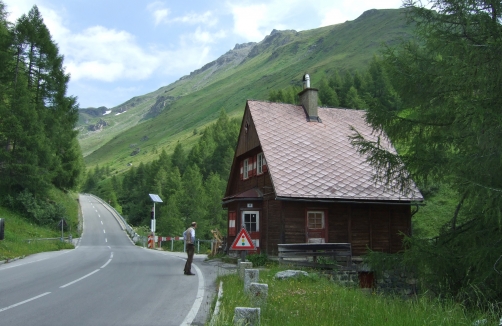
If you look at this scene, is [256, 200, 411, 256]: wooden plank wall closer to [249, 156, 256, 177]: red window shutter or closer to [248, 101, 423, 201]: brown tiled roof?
[248, 101, 423, 201]: brown tiled roof

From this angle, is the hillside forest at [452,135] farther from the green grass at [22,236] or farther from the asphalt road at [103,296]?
the green grass at [22,236]

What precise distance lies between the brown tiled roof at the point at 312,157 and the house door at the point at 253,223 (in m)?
3.23

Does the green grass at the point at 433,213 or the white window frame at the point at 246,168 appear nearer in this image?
the white window frame at the point at 246,168

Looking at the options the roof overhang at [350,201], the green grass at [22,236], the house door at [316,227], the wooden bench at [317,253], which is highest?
the roof overhang at [350,201]

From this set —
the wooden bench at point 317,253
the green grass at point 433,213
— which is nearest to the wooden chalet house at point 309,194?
the wooden bench at point 317,253

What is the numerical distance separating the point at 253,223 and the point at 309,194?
13.5 ft

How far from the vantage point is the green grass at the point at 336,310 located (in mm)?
6180

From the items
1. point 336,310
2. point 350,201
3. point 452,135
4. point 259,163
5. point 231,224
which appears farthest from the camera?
point 231,224

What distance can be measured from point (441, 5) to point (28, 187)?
34.5 m

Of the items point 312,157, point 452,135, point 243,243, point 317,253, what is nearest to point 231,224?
point 312,157

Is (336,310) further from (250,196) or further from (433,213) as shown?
(433,213)

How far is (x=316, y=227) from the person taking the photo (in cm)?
2062

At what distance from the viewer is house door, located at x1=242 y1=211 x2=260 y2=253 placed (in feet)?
72.7

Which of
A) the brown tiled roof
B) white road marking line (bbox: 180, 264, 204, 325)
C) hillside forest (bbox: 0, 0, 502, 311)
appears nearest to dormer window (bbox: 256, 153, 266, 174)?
the brown tiled roof
